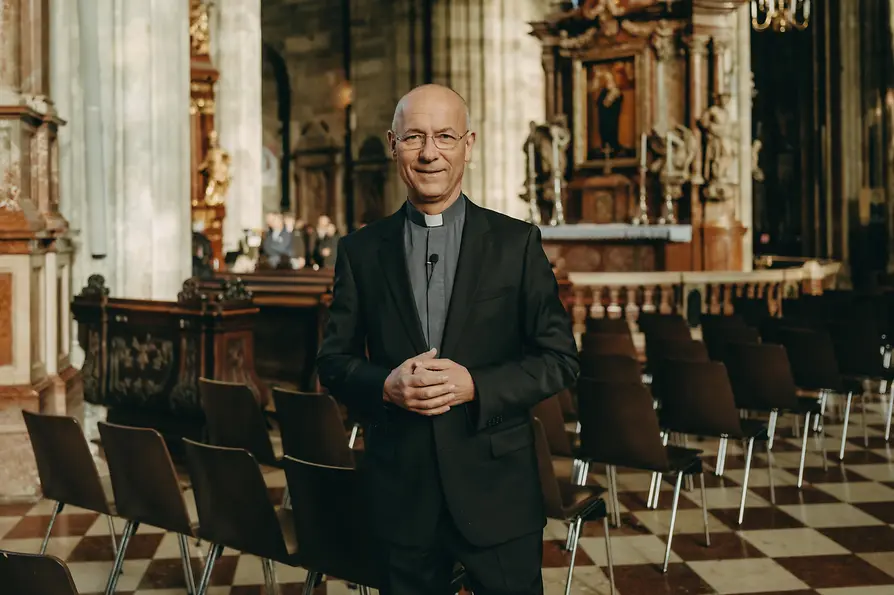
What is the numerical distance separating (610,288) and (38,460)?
9347 millimetres

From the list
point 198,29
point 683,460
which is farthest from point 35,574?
point 198,29

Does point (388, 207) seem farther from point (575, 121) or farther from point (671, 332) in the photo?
point (671, 332)

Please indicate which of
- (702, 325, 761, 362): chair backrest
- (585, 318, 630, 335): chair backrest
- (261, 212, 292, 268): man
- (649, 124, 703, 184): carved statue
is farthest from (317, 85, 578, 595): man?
(649, 124, 703, 184): carved statue

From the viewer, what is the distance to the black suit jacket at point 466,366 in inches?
99.7

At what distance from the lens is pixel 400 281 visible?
262cm

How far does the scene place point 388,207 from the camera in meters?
23.8

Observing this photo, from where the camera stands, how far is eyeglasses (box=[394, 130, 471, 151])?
2543 millimetres

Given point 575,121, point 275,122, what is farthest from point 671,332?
point 275,122

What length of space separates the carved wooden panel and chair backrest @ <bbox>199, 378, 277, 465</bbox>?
1.82m

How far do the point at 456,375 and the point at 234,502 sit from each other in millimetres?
1712

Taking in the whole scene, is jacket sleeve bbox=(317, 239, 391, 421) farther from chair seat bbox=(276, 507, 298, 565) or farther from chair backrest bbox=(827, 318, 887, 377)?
chair backrest bbox=(827, 318, 887, 377)

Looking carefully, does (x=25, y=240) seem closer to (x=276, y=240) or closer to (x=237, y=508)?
(x=237, y=508)

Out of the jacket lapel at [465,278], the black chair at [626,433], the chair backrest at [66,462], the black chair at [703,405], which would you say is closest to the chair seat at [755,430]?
the black chair at [703,405]

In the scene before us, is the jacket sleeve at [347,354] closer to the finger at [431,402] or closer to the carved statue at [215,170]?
the finger at [431,402]
